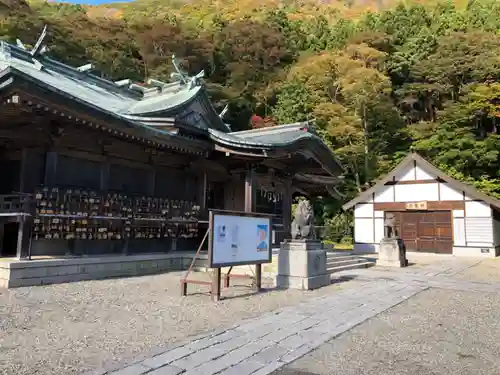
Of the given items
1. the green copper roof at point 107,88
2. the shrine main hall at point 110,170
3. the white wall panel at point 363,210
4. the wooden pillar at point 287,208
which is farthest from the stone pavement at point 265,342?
the white wall panel at point 363,210

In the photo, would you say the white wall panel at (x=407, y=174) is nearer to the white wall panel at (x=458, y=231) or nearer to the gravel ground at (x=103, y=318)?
the white wall panel at (x=458, y=231)

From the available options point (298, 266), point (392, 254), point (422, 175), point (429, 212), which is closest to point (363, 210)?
point (429, 212)

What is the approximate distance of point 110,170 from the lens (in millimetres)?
10695

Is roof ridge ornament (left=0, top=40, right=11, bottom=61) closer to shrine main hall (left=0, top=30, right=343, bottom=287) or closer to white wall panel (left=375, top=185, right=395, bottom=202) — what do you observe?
shrine main hall (left=0, top=30, right=343, bottom=287)

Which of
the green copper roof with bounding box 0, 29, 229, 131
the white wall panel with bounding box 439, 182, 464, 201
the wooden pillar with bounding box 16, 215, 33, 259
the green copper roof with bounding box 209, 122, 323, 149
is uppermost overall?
the green copper roof with bounding box 0, 29, 229, 131

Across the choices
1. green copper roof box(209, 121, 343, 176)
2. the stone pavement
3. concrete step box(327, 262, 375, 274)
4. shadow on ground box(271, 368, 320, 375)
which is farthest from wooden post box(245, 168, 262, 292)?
shadow on ground box(271, 368, 320, 375)

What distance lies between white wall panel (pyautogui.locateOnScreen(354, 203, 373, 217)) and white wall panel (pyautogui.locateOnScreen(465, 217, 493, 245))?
5.54 meters

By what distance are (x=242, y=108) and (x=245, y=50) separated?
8.94 meters

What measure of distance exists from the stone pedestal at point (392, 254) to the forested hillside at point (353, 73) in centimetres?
1428

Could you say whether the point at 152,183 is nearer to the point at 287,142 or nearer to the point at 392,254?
the point at 287,142

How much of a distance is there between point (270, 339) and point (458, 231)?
21.4 meters

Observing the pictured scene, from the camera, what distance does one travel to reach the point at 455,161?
29.1 m

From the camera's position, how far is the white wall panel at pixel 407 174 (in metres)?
24.1

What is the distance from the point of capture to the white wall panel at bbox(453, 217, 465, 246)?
878 inches
